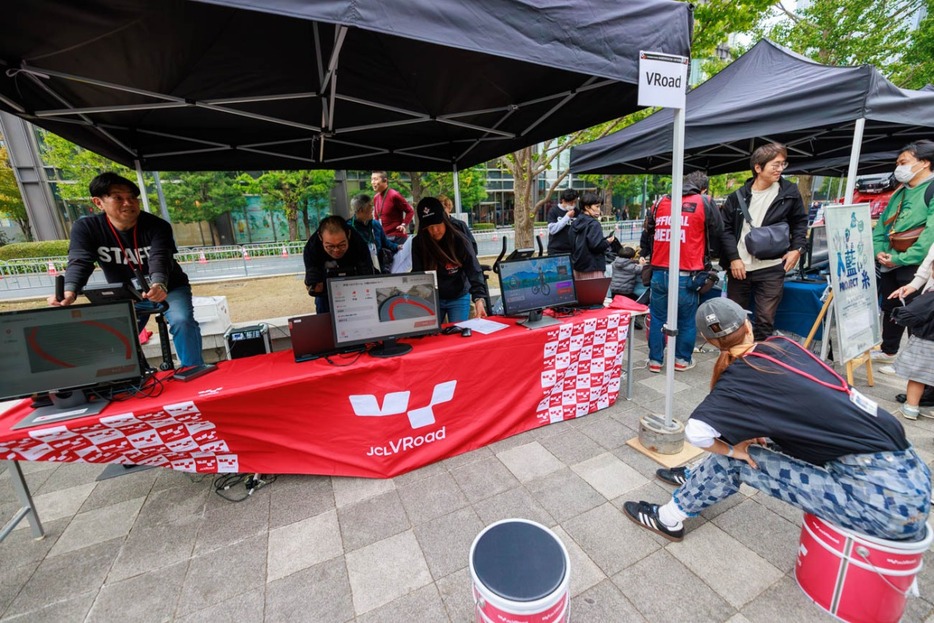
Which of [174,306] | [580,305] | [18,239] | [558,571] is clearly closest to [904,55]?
[580,305]

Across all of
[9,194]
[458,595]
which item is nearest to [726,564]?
[458,595]

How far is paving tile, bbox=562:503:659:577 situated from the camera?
184 centimetres

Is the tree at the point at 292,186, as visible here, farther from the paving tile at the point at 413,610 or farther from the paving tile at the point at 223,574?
the paving tile at the point at 413,610

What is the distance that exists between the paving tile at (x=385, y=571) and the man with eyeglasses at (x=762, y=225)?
3676mm

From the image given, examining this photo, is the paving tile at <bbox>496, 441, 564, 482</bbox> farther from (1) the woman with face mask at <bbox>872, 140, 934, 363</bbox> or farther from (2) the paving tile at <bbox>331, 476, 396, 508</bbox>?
(1) the woman with face mask at <bbox>872, 140, 934, 363</bbox>

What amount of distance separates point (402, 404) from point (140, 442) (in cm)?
137

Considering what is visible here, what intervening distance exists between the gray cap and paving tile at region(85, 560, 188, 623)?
8.57ft

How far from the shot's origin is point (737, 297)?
385 cm

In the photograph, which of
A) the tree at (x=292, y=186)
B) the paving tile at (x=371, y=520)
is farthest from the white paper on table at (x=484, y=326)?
the tree at (x=292, y=186)

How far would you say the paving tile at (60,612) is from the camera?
5.54 feet

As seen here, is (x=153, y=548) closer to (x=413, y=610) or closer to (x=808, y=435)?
(x=413, y=610)

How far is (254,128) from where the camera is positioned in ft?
11.7

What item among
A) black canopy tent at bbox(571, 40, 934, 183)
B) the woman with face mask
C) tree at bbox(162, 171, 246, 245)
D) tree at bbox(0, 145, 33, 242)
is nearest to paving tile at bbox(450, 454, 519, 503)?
black canopy tent at bbox(571, 40, 934, 183)

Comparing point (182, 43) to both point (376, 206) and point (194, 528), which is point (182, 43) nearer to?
point (194, 528)
